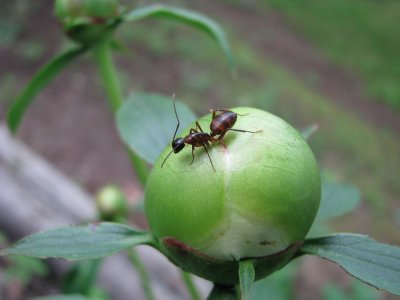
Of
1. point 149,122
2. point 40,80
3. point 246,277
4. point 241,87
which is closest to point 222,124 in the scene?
point 246,277

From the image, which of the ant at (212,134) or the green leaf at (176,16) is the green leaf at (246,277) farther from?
the green leaf at (176,16)

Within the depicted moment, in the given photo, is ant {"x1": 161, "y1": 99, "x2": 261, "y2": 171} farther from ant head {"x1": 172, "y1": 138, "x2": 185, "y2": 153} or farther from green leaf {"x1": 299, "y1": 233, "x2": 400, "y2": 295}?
green leaf {"x1": 299, "y1": 233, "x2": 400, "y2": 295}

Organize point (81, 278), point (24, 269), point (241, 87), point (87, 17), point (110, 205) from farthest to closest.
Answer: point (241, 87) < point (24, 269) < point (110, 205) < point (81, 278) < point (87, 17)

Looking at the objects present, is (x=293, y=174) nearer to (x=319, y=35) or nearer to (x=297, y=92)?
(x=297, y=92)

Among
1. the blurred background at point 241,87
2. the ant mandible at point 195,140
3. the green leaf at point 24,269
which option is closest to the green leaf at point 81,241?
the ant mandible at point 195,140

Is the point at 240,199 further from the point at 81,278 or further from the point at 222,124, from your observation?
the point at 81,278

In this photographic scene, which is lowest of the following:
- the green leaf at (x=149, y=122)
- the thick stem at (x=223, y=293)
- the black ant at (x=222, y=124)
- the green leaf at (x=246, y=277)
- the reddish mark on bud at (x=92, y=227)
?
the thick stem at (x=223, y=293)

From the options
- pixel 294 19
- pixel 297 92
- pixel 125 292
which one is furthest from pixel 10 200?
pixel 294 19
